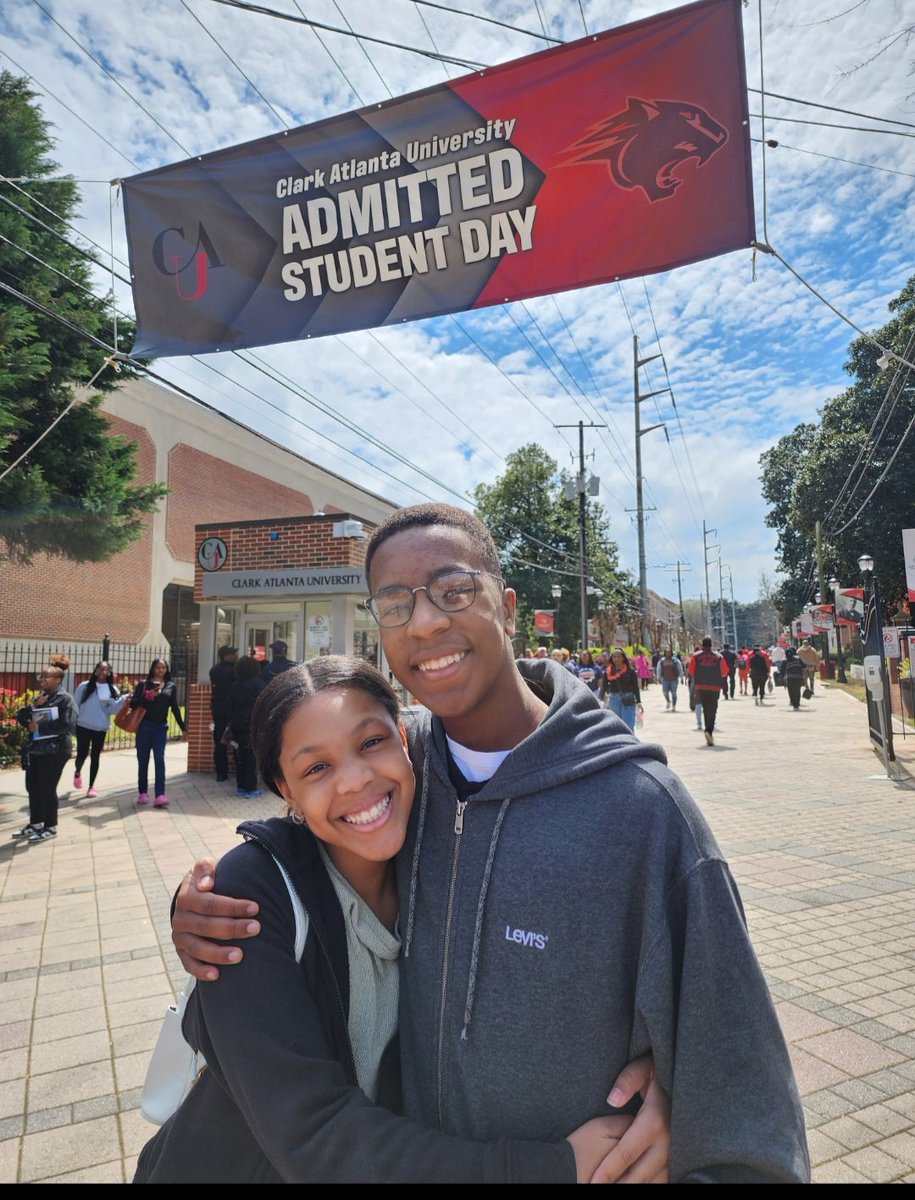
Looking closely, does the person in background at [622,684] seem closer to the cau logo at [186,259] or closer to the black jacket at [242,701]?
the black jacket at [242,701]

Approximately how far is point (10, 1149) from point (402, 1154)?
257cm

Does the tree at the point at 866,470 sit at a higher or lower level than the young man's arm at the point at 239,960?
higher

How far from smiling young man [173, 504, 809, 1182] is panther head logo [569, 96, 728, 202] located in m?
2.96

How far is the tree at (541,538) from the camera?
1729 inches

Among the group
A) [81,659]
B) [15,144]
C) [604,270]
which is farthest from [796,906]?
[81,659]

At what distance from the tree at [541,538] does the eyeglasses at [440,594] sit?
4033cm

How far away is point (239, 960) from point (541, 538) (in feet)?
148

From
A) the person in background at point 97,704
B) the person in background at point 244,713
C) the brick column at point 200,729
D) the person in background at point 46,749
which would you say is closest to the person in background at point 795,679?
the brick column at point 200,729

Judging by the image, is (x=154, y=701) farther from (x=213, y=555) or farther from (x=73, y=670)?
(x=73, y=670)

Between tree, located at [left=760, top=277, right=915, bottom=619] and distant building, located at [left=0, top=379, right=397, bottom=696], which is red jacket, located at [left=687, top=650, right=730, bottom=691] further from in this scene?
tree, located at [left=760, top=277, right=915, bottom=619]

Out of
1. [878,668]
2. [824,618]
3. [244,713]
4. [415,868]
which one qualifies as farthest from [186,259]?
[824,618]

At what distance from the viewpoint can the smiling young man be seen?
3.79 feet

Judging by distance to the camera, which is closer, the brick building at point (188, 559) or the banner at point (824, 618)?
the brick building at point (188, 559)

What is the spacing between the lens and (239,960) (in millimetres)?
1257
